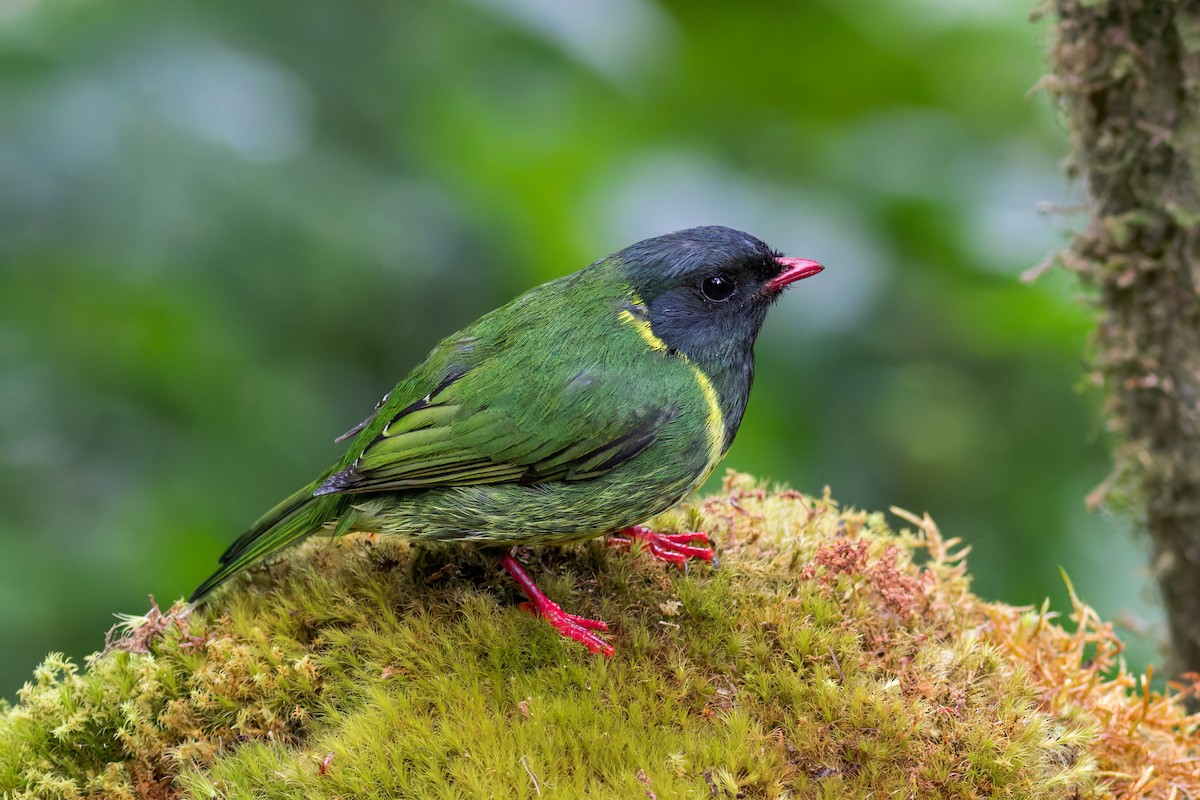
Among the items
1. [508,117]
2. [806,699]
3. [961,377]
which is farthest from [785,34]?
[806,699]

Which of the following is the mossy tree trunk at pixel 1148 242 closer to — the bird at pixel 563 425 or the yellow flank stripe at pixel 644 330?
the bird at pixel 563 425

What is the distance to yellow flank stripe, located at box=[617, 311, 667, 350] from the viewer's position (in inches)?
136

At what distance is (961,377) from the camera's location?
6.17 metres

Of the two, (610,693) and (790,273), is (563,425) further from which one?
(790,273)

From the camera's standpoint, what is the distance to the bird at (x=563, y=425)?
3.23 meters

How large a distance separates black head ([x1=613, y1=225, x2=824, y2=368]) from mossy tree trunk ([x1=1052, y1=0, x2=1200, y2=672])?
0.96m

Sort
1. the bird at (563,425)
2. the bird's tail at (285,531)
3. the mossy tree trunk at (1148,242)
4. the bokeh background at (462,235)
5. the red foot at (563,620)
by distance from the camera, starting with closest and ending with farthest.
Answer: the red foot at (563,620) < the bird at (563,425) < the bird's tail at (285,531) < the mossy tree trunk at (1148,242) < the bokeh background at (462,235)

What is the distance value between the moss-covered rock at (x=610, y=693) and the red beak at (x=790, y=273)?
793mm

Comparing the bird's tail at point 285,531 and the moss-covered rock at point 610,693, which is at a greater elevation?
the bird's tail at point 285,531

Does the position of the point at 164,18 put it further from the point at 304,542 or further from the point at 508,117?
the point at 304,542

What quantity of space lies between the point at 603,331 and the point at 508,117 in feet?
Result: 9.30

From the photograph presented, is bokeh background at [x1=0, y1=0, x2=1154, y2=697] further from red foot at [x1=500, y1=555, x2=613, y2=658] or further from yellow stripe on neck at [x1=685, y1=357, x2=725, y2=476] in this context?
red foot at [x1=500, y1=555, x2=613, y2=658]

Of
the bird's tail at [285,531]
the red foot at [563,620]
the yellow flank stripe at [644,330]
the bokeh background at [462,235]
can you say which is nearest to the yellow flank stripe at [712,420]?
the yellow flank stripe at [644,330]

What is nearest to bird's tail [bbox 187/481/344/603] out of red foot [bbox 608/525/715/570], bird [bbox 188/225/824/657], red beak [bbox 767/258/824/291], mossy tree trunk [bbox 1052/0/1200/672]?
bird [bbox 188/225/824/657]
